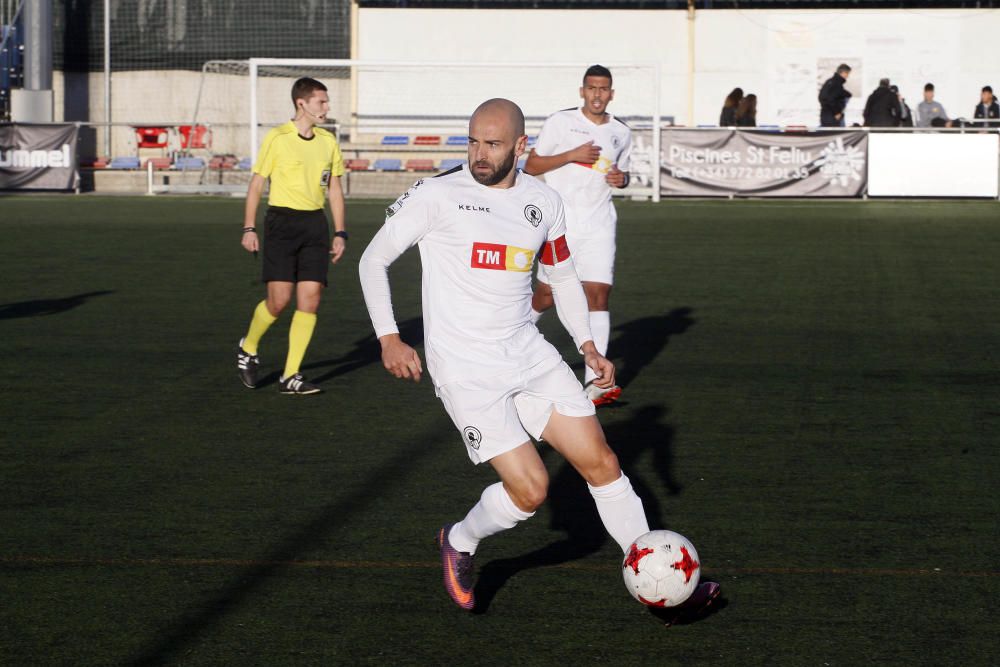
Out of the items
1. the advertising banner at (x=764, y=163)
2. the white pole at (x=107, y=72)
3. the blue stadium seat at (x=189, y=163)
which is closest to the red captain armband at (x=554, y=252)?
the advertising banner at (x=764, y=163)

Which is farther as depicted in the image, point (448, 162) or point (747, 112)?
point (448, 162)

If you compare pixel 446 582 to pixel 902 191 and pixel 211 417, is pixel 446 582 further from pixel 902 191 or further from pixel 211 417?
pixel 902 191

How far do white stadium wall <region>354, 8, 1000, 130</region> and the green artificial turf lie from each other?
2239 cm

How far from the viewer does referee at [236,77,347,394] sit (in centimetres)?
973

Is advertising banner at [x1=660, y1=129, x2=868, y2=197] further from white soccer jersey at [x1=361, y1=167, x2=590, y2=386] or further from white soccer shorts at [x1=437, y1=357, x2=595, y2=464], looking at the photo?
white soccer shorts at [x1=437, y1=357, x2=595, y2=464]

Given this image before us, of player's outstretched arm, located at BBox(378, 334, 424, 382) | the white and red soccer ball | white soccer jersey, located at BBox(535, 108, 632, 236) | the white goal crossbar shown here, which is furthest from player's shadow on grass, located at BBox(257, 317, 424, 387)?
the white goal crossbar

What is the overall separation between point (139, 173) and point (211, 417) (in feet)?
85.8

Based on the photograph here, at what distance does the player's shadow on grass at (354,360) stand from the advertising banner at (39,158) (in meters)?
19.1

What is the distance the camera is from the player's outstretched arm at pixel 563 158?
9023 mm

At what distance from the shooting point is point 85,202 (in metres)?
27.5

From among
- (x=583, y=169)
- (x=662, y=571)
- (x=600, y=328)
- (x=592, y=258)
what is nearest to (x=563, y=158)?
(x=583, y=169)

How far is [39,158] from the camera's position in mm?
29938

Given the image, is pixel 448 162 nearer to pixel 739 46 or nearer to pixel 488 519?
pixel 739 46

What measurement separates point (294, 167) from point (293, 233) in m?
A: 0.44
